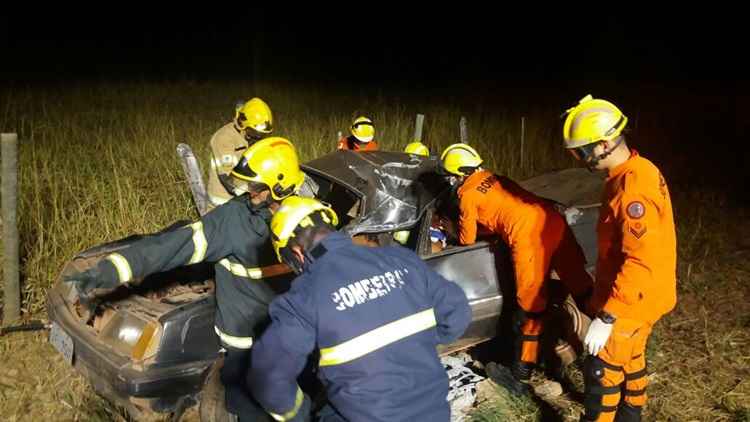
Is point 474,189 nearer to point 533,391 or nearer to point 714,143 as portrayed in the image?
point 533,391

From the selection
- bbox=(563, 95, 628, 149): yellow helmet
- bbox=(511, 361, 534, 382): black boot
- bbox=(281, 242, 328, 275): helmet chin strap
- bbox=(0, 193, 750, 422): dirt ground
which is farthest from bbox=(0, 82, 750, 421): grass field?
bbox=(281, 242, 328, 275): helmet chin strap

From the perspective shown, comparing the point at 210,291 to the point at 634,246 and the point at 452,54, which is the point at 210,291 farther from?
the point at 452,54

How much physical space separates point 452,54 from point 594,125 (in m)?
25.6

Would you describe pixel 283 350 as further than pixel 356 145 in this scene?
No

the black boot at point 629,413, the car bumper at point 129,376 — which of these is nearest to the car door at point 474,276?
the black boot at point 629,413

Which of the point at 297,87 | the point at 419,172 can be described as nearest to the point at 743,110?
the point at 297,87

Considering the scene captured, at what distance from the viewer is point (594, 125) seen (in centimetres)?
300

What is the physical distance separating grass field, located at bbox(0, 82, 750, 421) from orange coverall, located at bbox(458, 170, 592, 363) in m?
0.58

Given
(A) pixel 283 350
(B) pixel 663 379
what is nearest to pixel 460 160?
(B) pixel 663 379

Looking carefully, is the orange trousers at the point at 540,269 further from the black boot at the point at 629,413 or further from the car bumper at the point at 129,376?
the car bumper at the point at 129,376

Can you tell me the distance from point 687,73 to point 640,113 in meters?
10.1

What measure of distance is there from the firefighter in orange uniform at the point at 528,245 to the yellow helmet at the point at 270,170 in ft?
4.42

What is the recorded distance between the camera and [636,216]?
286cm

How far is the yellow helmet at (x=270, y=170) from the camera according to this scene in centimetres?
314
